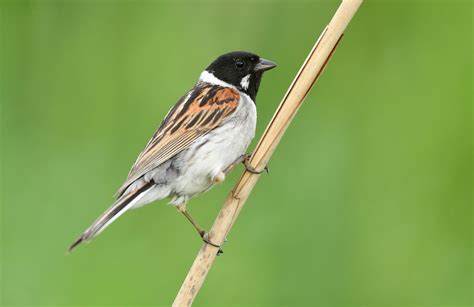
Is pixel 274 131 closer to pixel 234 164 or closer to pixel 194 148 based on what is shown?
pixel 234 164

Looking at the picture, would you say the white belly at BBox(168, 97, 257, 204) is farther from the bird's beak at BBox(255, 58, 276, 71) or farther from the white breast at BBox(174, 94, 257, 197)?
the bird's beak at BBox(255, 58, 276, 71)

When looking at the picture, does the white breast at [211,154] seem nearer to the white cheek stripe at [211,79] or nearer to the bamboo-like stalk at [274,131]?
the white cheek stripe at [211,79]

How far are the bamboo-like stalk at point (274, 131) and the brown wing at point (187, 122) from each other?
1.91 ft

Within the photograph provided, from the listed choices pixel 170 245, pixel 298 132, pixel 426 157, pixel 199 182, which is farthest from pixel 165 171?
pixel 426 157

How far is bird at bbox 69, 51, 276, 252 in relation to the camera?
377cm

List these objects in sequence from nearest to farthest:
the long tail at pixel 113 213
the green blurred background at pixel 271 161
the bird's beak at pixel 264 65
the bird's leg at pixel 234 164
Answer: the long tail at pixel 113 213
the bird's leg at pixel 234 164
the bird's beak at pixel 264 65
the green blurred background at pixel 271 161

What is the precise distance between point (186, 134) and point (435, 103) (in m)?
1.92

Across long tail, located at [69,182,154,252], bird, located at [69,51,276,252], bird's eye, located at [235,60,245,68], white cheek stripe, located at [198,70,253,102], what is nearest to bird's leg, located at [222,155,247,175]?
bird, located at [69,51,276,252]

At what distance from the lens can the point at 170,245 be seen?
15.3 ft

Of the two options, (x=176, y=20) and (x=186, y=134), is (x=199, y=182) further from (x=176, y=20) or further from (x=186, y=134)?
(x=176, y=20)

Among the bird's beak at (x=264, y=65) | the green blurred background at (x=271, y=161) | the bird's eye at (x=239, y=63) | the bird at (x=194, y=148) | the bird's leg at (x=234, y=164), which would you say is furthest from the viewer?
the green blurred background at (x=271, y=161)

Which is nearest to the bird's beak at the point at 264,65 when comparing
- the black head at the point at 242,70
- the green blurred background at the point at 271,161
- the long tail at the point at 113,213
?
the black head at the point at 242,70

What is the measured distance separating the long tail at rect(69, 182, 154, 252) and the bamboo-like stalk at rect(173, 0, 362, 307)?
39cm

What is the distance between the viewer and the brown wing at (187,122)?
149 inches
